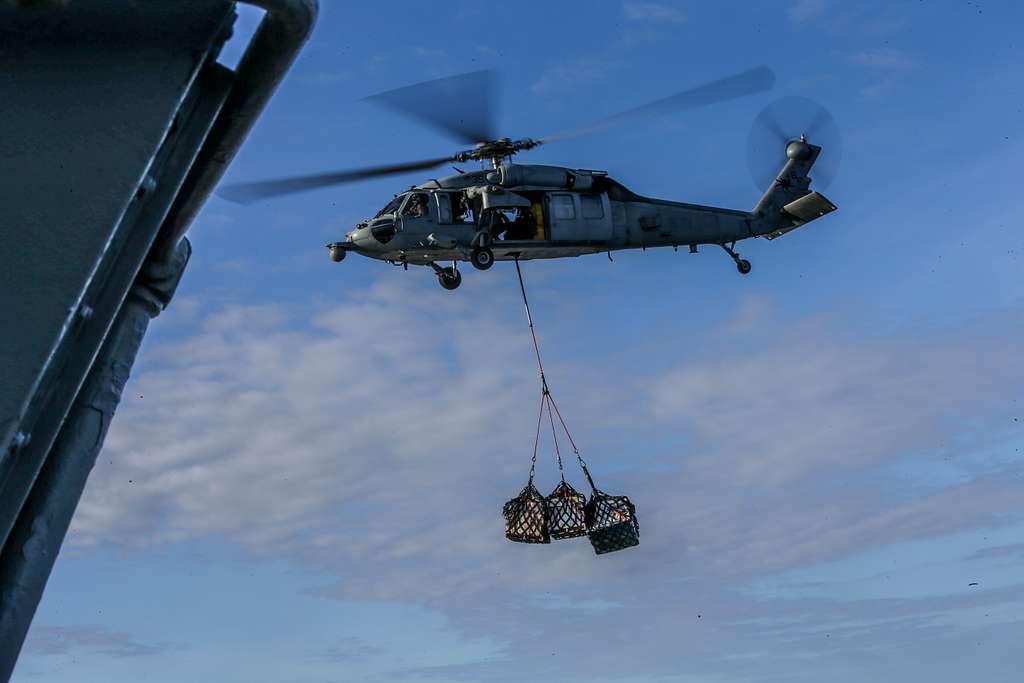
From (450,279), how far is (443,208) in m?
1.22

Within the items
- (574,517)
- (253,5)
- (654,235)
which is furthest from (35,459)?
(654,235)

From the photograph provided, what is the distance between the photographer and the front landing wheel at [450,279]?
677 inches

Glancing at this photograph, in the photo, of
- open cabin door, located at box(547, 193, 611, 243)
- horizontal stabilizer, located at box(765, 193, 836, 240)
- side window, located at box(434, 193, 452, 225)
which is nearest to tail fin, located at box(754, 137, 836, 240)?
horizontal stabilizer, located at box(765, 193, 836, 240)

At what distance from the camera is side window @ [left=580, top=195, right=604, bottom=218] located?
17453 millimetres

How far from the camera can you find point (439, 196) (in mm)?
16688

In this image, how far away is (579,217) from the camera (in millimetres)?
17312

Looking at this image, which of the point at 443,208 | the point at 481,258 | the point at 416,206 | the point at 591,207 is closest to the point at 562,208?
the point at 591,207

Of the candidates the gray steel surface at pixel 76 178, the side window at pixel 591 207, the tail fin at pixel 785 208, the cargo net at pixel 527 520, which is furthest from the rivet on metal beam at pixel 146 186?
the tail fin at pixel 785 208

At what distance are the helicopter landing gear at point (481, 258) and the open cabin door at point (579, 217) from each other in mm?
1138

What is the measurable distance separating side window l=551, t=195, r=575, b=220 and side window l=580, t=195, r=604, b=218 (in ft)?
0.73

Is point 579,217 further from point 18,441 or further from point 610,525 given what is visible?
point 18,441

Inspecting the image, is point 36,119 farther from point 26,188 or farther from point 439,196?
point 439,196

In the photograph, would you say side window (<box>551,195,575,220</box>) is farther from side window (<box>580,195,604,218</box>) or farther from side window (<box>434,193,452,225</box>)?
side window (<box>434,193,452,225</box>)

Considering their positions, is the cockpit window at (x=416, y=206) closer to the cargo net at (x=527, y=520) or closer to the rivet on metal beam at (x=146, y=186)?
the cargo net at (x=527, y=520)
